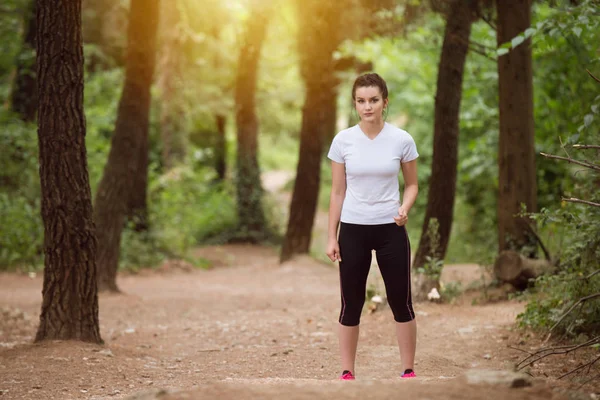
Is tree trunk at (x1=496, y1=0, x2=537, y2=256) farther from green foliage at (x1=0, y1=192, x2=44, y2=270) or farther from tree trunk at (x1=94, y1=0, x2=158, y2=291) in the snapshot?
green foliage at (x1=0, y1=192, x2=44, y2=270)

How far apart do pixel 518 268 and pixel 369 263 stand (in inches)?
206

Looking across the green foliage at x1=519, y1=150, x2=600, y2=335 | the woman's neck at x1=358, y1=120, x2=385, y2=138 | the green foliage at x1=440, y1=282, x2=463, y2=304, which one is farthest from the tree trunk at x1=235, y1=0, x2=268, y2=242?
the woman's neck at x1=358, y1=120, x2=385, y2=138

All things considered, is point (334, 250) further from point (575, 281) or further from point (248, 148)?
point (248, 148)

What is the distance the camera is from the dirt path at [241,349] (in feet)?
17.2

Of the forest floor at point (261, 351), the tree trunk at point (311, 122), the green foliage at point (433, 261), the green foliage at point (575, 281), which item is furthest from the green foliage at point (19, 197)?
the green foliage at point (575, 281)

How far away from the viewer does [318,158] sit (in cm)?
1809

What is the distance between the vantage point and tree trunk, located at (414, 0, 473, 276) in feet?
37.1

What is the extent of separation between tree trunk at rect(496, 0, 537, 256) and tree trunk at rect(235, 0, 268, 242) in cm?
1374

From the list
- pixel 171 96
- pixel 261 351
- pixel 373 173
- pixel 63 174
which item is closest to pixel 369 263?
pixel 373 173

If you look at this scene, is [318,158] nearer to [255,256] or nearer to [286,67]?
[255,256]

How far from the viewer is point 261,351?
8.68 metres

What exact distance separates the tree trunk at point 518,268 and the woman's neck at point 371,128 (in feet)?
17.6

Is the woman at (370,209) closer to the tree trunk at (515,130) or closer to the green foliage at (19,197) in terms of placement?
the tree trunk at (515,130)

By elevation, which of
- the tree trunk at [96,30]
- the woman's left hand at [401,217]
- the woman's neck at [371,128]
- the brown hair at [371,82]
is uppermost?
the tree trunk at [96,30]
